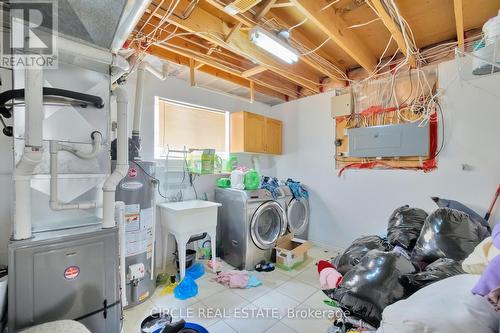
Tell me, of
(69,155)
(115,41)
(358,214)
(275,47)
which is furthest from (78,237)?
(358,214)

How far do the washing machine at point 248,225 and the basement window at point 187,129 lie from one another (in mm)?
805

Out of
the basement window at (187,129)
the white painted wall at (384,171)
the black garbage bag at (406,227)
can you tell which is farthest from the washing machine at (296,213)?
the black garbage bag at (406,227)

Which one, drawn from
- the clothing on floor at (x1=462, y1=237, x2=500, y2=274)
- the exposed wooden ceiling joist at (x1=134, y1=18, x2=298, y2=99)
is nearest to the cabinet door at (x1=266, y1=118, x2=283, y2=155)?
the exposed wooden ceiling joist at (x1=134, y1=18, x2=298, y2=99)

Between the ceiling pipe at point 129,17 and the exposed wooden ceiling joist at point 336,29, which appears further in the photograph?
the exposed wooden ceiling joist at point 336,29

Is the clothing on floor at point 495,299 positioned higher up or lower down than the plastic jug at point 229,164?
lower down

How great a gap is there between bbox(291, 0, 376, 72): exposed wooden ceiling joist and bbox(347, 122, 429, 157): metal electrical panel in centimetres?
85

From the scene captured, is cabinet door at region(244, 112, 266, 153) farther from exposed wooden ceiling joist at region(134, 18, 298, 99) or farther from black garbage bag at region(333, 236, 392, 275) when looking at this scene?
black garbage bag at region(333, 236, 392, 275)

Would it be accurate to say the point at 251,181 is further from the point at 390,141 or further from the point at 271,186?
the point at 390,141

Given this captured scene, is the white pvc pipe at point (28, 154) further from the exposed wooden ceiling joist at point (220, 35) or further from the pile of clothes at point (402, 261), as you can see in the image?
the pile of clothes at point (402, 261)

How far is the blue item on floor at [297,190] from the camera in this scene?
12.1 ft

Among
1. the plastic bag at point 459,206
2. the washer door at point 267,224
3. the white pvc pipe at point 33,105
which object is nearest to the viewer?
the white pvc pipe at point 33,105

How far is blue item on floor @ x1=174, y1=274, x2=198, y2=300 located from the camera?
7.48 feet

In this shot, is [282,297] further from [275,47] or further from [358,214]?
[275,47]

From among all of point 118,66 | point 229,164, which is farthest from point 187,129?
point 118,66
